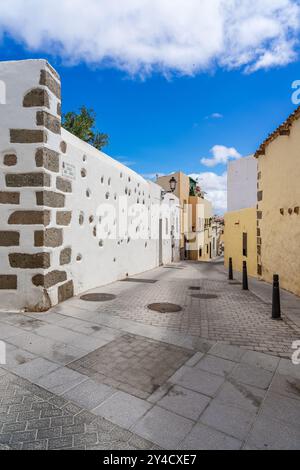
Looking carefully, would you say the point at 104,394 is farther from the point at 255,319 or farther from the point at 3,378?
the point at 255,319

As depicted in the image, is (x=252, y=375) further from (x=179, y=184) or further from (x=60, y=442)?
(x=179, y=184)

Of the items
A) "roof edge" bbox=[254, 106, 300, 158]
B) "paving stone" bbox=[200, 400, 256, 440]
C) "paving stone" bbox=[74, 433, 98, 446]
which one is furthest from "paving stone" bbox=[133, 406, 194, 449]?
"roof edge" bbox=[254, 106, 300, 158]

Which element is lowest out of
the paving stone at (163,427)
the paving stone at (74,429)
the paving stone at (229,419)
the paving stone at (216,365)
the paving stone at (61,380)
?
the paving stone at (229,419)

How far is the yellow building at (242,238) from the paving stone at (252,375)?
10.1 m

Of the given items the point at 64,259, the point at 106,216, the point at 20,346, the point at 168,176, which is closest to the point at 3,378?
the point at 20,346

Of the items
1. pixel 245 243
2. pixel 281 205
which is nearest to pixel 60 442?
pixel 281 205

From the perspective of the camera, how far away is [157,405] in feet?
8.96

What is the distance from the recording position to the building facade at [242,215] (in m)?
13.7

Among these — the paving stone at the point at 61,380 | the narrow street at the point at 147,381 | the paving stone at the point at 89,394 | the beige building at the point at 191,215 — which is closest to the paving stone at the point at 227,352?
the narrow street at the point at 147,381

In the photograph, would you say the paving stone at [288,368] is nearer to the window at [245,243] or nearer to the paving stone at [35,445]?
the paving stone at [35,445]

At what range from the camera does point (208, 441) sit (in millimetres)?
2260

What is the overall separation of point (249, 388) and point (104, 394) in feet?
4.96

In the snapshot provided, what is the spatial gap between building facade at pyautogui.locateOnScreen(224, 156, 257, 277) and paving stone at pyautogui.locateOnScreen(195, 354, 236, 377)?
395 inches

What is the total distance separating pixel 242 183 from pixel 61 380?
1718 cm
